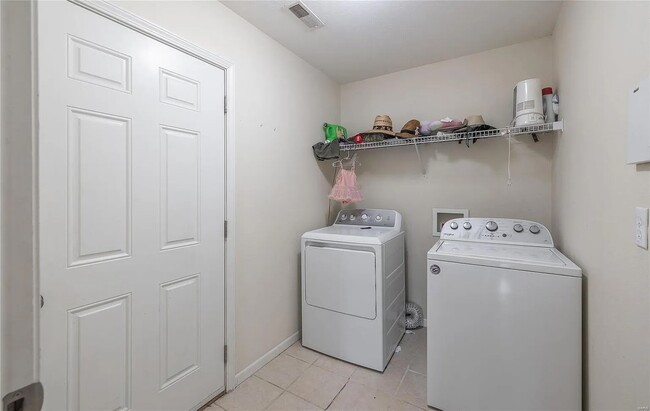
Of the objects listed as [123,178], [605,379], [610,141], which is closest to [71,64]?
[123,178]

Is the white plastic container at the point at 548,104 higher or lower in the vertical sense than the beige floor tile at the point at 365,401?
higher

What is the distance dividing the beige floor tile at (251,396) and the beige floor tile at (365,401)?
0.40 meters

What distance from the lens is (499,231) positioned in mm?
1915

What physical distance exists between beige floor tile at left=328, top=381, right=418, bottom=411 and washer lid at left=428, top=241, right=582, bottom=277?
921 mm

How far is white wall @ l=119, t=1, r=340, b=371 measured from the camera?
169 centimetres

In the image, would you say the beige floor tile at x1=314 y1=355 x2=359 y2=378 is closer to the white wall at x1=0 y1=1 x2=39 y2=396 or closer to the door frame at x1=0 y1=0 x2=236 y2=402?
the door frame at x1=0 y1=0 x2=236 y2=402

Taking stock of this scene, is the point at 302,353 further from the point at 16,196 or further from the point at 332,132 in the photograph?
the point at 16,196

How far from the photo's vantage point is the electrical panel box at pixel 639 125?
0.73 m

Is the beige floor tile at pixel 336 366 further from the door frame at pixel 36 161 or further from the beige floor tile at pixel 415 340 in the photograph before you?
the door frame at pixel 36 161

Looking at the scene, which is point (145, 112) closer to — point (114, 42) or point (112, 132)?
point (112, 132)

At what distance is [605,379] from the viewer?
1062 mm

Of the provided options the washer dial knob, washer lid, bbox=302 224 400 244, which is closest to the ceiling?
the washer dial knob

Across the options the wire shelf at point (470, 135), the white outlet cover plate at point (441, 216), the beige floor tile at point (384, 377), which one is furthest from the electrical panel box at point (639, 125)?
the beige floor tile at point (384, 377)

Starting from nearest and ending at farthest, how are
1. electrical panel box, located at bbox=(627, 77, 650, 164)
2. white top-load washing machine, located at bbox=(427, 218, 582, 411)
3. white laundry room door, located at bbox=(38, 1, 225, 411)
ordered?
Result: electrical panel box, located at bbox=(627, 77, 650, 164), white laundry room door, located at bbox=(38, 1, 225, 411), white top-load washing machine, located at bbox=(427, 218, 582, 411)
